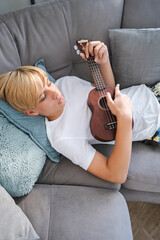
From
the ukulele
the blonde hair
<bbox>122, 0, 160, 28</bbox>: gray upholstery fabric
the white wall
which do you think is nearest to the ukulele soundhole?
the ukulele

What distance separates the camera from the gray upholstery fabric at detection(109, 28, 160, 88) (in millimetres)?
1169

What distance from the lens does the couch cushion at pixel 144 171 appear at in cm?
104

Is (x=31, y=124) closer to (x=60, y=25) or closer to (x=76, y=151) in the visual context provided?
(x=76, y=151)

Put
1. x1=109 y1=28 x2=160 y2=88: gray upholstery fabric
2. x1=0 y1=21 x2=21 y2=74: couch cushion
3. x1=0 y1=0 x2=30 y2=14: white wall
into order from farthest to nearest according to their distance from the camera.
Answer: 1. x1=0 y1=0 x2=30 y2=14: white wall
2. x1=109 y1=28 x2=160 y2=88: gray upholstery fabric
3. x1=0 y1=21 x2=21 y2=74: couch cushion

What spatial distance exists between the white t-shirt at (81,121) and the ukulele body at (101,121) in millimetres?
76

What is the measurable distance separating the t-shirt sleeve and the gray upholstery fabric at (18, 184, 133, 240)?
16 centimetres

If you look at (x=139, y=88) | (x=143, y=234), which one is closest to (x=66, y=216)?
(x=143, y=234)

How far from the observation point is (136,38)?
117cm

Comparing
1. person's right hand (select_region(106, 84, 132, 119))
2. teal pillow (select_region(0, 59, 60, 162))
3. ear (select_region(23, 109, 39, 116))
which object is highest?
person's right hand (select_region(106, 84, 132, 119))

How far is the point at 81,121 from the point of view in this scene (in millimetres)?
1069

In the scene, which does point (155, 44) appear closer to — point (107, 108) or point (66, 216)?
point (107, 108)

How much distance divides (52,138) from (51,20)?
0.69 metres

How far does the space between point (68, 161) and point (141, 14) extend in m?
0.99

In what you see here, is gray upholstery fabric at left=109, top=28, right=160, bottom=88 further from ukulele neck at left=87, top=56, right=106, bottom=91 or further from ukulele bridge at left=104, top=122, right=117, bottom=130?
ukulele bridge at left=104, top=122, right=117, bottom=130
